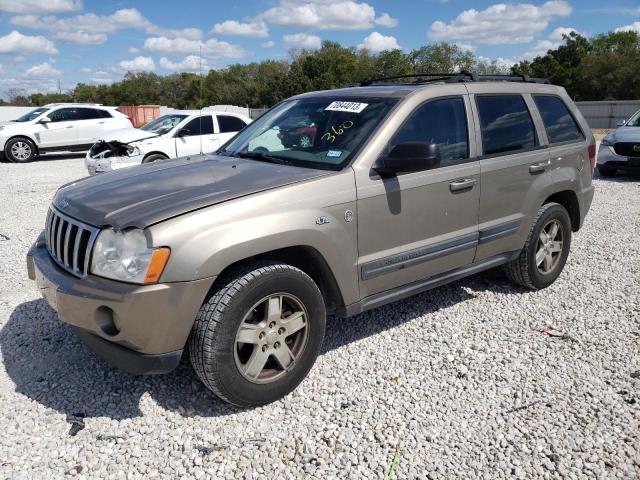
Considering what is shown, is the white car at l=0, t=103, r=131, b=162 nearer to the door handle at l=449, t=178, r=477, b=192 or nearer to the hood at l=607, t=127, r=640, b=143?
the hood at l=607, t=127, r=640, b=143

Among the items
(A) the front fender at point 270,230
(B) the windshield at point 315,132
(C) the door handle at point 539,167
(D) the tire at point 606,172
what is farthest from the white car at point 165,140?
(A) the front fender at point 270,230

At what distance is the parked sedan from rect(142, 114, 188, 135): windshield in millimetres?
8864

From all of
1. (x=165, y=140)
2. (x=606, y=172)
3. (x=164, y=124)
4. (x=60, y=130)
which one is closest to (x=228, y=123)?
(x=164, y=124)

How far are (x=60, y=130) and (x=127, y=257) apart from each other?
15.5 metres

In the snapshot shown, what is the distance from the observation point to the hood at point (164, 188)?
9.48 feet

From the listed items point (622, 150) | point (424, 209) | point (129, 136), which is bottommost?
point (622, 150)

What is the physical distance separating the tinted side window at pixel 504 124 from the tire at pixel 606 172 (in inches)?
324

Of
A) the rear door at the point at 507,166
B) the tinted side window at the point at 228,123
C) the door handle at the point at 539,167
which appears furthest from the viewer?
the tinted side window at the point at 228,123

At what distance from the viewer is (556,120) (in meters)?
4.94

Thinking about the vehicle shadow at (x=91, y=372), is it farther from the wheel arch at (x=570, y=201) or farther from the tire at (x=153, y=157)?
the tire at (x=153, y=157)

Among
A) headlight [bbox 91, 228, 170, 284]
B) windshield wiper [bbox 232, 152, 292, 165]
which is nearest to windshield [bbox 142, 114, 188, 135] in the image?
windshield wiper [bbox 232, 152, 292, 165]

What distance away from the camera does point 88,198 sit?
10.7ft

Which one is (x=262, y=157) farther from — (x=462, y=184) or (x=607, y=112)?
(x=607, y=112)

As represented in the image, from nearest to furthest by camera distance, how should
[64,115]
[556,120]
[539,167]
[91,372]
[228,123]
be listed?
[91,372]
[539,167]
[556,120]
[228,123]
[64,115]
